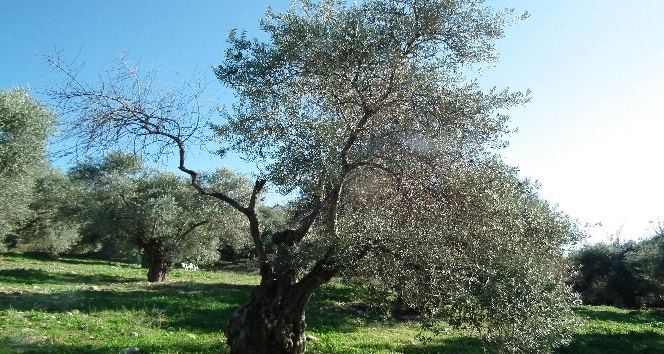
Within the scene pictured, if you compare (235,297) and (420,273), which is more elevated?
(420,273)

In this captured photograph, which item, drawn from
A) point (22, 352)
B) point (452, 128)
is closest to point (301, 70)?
point (452, 128)

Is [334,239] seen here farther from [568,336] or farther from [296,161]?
[568,336]

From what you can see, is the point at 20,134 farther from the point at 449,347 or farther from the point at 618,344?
the point at 618,344

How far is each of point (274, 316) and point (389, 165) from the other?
424cm

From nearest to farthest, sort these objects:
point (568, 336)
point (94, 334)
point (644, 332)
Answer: point (568, 336)
point (94, 334)
point (644, 332)

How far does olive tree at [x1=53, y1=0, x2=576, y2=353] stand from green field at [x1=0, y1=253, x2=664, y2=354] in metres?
1.68

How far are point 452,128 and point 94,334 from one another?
411 inches

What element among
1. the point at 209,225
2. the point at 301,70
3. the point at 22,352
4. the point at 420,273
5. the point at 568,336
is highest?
the point at 301,70

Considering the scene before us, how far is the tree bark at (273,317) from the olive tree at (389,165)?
3 centimetres

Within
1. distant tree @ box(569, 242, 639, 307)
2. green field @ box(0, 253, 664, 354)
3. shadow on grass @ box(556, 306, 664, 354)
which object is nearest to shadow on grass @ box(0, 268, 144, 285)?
green field @ box(0, 253, 664, 354)

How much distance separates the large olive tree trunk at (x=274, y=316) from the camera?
10711 millimetres

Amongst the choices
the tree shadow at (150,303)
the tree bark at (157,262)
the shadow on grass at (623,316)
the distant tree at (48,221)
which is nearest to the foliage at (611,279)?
the shadow on grass at (623,316)

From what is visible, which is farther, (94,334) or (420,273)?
(94,334)

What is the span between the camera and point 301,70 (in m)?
10.7
